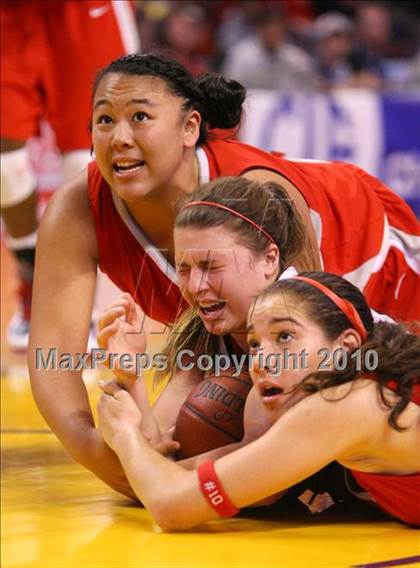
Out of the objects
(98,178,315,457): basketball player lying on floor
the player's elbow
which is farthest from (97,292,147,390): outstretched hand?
the player's elbow

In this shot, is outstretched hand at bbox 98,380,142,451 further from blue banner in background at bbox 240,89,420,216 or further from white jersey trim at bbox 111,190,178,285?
→ blue banner in background at bbox 240,89,420,216

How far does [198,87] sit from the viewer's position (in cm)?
361

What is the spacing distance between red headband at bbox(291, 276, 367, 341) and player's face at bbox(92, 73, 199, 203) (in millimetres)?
683

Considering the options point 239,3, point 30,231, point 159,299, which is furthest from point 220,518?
point 239,3

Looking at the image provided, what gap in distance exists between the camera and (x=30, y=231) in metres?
5.80

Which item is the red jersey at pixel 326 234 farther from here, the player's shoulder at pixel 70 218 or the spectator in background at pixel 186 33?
the spectator in background at pixel 186 33

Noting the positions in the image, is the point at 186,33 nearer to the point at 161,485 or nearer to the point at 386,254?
the point at 386,254

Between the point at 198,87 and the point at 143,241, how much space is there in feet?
1.50

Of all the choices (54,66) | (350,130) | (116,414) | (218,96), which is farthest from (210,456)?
(350,130)

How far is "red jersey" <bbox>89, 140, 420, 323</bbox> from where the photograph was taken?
361 centimetres

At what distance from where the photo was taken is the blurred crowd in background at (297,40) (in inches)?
393

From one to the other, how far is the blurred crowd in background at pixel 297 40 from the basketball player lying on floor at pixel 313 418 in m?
7.02

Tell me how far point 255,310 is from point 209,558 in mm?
568

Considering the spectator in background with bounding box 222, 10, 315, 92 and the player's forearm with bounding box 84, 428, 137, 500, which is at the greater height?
the player's forearm with bounding box 84, 428, 137, 500
